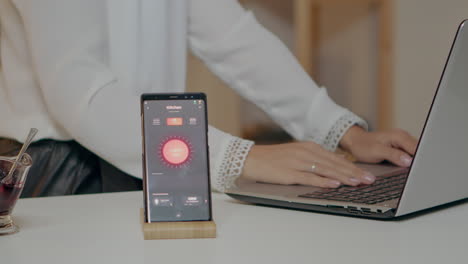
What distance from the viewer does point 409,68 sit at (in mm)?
3914

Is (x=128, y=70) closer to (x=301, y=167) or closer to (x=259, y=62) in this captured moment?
(x=259, y=62)

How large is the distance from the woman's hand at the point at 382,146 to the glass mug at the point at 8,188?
68 cm

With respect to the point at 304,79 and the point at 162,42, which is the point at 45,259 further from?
the point at 304,79

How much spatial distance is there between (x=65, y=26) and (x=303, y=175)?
1.52 feet

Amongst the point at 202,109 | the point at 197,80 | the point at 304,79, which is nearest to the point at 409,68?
the point at 197,80

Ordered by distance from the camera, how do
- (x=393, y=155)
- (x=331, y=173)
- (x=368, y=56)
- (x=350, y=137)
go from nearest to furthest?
(x=331, y=173) → (x=393, y=155) → (x=350, y=137) → (x=368, y=56)

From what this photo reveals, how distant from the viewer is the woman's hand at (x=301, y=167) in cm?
102

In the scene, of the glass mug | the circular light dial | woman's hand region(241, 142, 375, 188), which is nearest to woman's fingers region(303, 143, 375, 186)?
woman's hand region(241, 142, 375, 188)

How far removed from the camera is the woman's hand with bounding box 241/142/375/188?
1020mm

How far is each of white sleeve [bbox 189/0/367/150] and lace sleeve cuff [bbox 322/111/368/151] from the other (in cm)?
5

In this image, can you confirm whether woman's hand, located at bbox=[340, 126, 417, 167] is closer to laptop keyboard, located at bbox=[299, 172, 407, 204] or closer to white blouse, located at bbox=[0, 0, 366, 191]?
white blouse, located at bbox=[0, 0, 366, 191]

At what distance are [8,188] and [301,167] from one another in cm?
48

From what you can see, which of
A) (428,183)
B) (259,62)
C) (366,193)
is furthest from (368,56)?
(428,183)

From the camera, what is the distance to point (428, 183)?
81cm
